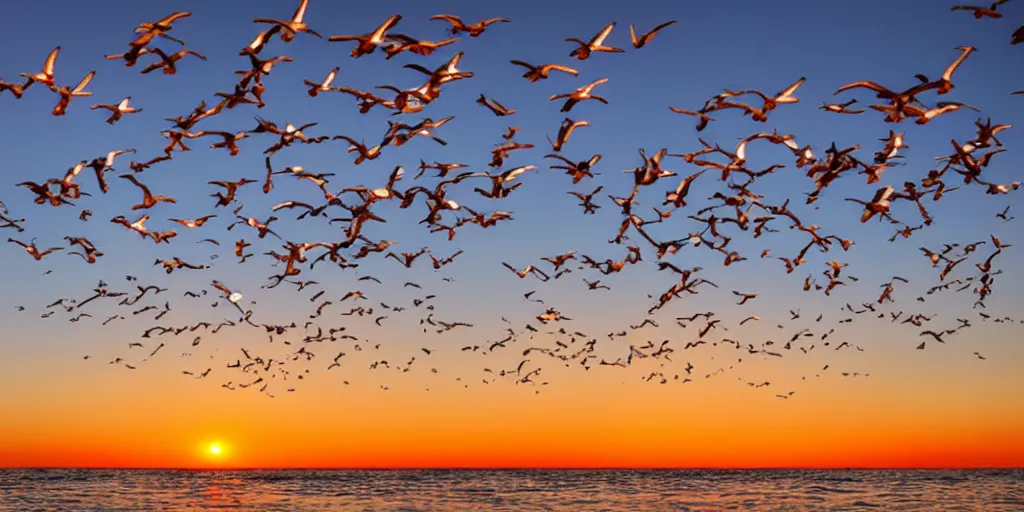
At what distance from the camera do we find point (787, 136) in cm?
1948

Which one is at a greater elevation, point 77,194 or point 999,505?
point 77,194

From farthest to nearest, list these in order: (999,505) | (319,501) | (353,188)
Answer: (319,501)
(999,505)
(353,188)

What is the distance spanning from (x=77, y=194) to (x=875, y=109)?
1763cm

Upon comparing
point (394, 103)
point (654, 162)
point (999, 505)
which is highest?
point (394, 103)

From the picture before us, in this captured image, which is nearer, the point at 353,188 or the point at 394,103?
the point at 394,103

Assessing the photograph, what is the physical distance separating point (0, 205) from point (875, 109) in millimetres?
21639

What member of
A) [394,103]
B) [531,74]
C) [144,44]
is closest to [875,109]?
[531,74]

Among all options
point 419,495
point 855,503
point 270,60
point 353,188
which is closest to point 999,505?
point 855,503

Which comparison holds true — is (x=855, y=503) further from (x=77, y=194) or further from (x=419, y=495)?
(x=77, y=194)

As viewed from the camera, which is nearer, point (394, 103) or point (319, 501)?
point (394, 103)

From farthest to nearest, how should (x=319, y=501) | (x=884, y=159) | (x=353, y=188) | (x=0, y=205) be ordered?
(x=319, y=501), (x=0, y=205), (x=353, y=188), (x=884, y=159)

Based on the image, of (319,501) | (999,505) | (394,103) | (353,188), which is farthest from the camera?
(319,501)

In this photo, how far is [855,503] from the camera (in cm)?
5234

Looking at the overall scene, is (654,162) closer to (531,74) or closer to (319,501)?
(531,74)
